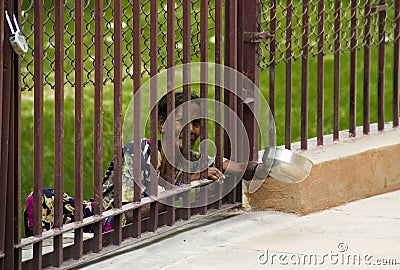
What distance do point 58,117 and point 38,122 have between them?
118mm

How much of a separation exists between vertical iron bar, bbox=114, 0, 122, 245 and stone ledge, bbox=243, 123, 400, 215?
117cm

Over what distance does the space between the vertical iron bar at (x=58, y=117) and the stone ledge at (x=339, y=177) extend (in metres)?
1.62

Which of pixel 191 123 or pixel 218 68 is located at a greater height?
pixel 218 68

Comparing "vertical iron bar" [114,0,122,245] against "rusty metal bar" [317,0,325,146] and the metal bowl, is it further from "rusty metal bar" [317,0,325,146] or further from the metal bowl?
"rusty metal bar" [317,0,325,146]

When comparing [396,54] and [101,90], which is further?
[396,54]

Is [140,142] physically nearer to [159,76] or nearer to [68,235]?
[159,76]

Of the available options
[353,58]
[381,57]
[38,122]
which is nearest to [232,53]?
[353,58]

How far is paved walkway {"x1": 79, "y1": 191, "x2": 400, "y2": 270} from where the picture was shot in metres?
4.51

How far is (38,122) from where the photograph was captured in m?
4.04

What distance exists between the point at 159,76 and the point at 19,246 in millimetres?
1221

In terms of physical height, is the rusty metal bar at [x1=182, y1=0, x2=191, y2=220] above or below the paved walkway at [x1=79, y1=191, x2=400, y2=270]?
above

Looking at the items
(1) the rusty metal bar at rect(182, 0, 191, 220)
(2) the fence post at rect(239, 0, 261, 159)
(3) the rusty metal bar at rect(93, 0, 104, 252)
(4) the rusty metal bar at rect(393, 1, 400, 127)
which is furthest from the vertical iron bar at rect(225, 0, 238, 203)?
(4) the rusty metal bar at rect(393, 1, 400, 127)

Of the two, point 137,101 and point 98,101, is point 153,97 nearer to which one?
point 137,101

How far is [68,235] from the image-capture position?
5.12 meters
